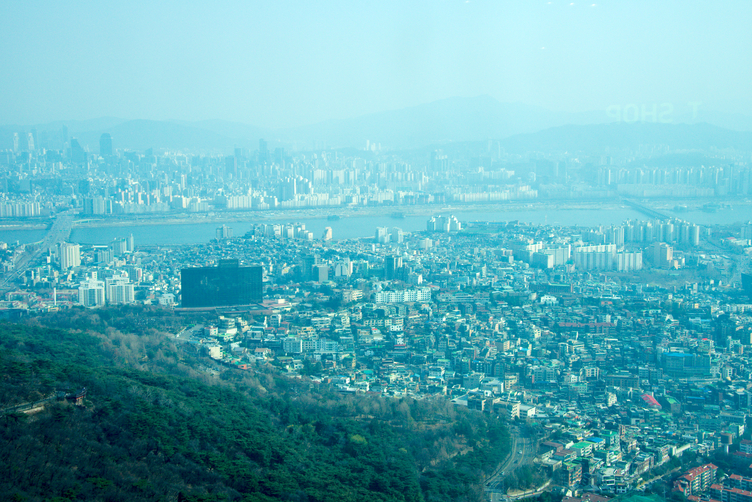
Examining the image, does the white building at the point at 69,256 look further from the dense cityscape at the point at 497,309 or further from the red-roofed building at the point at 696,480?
the red-roofed building at the point at 696,480

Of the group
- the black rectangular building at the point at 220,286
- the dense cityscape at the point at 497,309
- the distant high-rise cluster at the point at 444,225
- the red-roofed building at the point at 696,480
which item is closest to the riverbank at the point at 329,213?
the dense cityscape at the point at 497,309

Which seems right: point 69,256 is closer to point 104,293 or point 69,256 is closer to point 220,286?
point 104,293

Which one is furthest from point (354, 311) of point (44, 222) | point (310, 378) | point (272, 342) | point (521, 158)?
point (521, 158)

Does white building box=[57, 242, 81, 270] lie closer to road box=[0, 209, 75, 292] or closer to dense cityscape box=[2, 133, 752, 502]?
dense cityscape box=[2, 133, 752, 502]

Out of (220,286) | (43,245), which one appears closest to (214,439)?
(220,286)

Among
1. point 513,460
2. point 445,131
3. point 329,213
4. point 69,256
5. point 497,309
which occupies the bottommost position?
point 513,460

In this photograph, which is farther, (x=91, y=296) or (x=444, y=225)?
(x=444, y=225)

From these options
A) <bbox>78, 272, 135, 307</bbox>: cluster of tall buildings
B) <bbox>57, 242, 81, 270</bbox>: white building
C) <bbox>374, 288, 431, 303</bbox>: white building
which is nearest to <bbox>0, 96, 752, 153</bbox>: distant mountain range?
<bbox>57, 242, 81, 270</bbox>: white building
